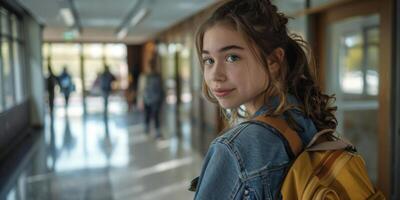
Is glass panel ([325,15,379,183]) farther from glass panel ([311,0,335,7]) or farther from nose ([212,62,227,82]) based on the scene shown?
nose ([212,62,227,82])

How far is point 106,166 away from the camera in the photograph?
597cm

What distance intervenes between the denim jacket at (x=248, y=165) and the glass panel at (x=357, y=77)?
11.5 feet

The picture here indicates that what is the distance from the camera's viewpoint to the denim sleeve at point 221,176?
75cm

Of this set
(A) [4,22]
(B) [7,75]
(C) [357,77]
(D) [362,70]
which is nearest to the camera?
(D) [362,70]

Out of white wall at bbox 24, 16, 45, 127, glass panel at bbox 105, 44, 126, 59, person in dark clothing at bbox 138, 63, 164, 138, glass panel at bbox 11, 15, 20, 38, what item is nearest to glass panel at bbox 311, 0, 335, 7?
person in dark clothing at bbox 138, 63, 164, 138

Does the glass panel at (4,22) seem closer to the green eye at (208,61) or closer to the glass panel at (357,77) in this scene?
the glass panel at (357,77)

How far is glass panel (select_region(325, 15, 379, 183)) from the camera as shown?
399 cm

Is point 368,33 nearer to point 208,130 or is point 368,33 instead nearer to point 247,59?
point 247,59

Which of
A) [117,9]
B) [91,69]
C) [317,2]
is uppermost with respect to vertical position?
[117,9]

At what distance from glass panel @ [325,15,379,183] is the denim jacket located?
3.50m

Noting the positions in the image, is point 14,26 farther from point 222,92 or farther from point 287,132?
point 287,132

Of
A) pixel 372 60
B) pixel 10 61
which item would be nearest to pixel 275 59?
pixel 372 60

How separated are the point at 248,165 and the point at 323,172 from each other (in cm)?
14

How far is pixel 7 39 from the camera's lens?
810 cm
